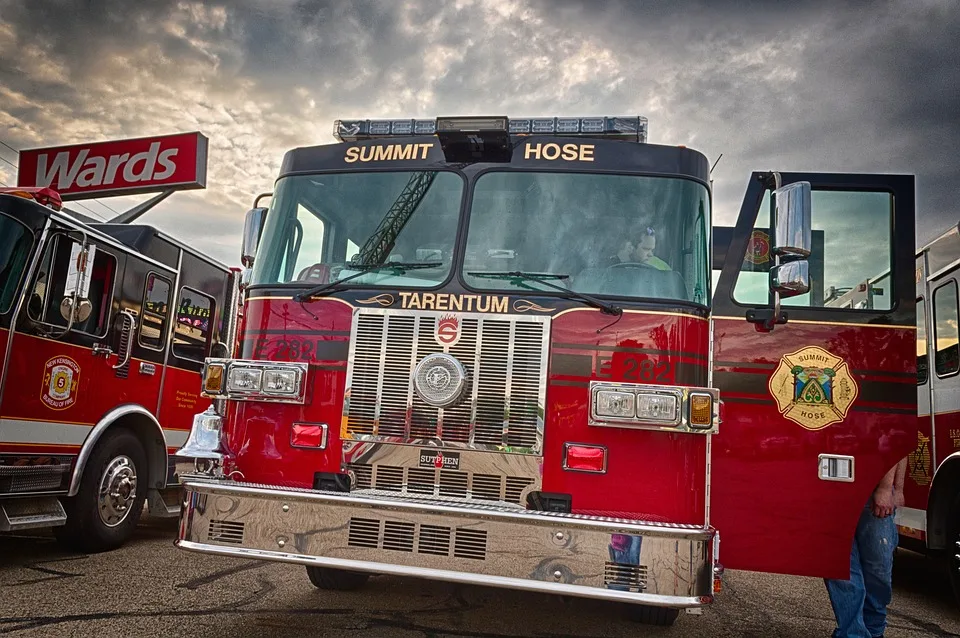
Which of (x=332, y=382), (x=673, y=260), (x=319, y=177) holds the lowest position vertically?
(x=332, y=382)

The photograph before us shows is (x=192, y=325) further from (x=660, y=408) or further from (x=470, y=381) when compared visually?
(x=660, y=408)

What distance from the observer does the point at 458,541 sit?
3.41 metres

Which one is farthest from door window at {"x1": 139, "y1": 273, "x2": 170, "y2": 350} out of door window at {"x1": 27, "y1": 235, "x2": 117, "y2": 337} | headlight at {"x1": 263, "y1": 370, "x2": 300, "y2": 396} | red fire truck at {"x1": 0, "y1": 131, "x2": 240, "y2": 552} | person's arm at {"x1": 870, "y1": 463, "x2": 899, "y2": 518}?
person's arm at {"x1": 870, "y1": 463, "x2": 899, "y2": 518}

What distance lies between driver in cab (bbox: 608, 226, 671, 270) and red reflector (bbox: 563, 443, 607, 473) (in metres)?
0.97

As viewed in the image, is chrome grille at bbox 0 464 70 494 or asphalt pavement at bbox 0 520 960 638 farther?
chrome grille at bbox 0 464 70 494

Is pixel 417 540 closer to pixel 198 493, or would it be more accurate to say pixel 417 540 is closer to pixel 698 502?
pixel 198 493

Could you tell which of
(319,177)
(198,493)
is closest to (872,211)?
(319,177)

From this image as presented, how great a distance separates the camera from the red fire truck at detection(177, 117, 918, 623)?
11.5 feet

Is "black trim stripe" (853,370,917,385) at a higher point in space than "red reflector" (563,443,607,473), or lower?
higher

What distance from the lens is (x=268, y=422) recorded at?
4.10 meters

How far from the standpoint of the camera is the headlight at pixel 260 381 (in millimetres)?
4027

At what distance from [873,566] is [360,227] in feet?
11.1

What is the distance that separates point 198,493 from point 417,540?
3.55ft

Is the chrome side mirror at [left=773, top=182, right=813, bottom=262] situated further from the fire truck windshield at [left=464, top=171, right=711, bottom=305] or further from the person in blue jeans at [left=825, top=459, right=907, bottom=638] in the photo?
the person in blue jeans at [left=825, top=459, right=907, bottom=638]
